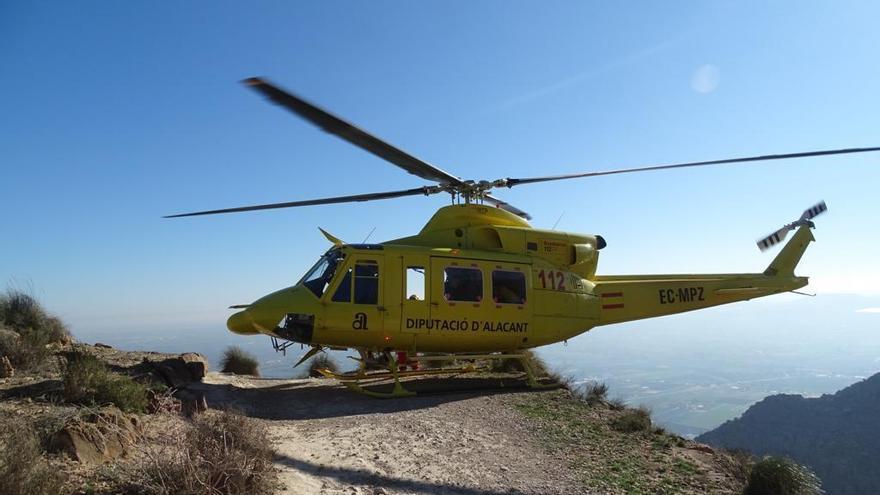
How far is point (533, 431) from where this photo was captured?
7.54 metres

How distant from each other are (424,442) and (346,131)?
4.63 meters

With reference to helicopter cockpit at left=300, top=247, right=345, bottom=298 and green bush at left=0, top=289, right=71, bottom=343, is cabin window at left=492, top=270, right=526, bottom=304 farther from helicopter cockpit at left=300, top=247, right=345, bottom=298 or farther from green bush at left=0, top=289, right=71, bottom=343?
green bush at left=0, top=289, right=71, bottom=343

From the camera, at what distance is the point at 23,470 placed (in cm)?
314

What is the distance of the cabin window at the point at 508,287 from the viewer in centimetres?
1074

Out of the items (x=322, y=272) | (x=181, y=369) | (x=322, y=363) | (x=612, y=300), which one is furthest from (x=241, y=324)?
(x=612, y=300)

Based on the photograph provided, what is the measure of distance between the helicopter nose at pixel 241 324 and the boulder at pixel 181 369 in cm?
111

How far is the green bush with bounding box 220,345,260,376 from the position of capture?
1354cm

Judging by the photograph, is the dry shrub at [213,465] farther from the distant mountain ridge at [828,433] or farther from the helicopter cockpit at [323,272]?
the distant mountain ridge at [828,433]

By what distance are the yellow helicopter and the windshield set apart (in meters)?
0.03

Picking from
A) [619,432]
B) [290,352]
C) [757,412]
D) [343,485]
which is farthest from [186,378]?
[757,412]

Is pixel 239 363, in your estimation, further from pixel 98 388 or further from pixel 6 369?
pixel 98 388

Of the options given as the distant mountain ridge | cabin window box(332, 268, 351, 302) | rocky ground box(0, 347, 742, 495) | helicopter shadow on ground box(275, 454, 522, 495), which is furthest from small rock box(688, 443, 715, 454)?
the distant mountain ridge

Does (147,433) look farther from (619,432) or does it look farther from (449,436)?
(619,432)

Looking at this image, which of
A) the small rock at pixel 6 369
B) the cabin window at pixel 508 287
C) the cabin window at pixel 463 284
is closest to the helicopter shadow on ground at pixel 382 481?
the cabin window at pixel 463 284
